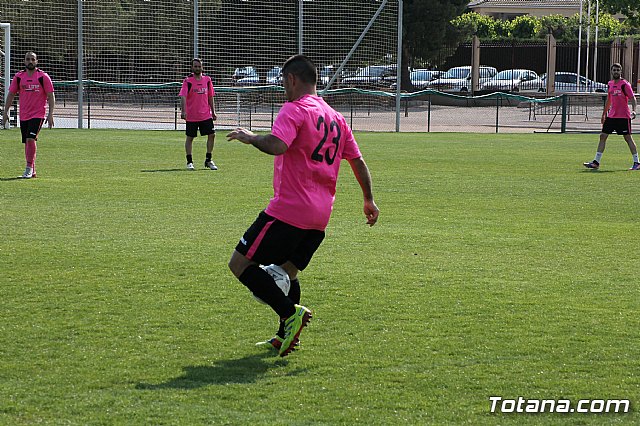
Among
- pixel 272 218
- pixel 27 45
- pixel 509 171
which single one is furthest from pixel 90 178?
pixel 27 45

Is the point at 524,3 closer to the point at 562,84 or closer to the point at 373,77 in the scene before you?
the point at 562,84

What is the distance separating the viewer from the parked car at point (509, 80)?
5681 centimetres

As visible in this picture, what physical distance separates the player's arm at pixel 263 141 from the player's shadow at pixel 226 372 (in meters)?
1.27

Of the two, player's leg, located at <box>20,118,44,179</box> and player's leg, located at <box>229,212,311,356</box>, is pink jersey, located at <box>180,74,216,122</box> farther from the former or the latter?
player's leg, located at <box>229,212,311,356</box>

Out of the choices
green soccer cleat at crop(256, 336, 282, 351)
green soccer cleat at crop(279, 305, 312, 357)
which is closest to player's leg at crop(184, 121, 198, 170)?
green soccer cleat at crop(256, 336, 282, 351)

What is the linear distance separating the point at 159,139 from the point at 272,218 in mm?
21084

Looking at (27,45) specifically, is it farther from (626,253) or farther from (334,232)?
(626,253)

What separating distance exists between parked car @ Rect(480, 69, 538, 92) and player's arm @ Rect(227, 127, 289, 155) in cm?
5231

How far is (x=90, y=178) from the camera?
16125 millimetres

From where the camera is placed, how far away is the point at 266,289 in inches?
231

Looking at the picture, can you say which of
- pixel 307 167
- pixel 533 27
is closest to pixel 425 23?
pixel 533 27

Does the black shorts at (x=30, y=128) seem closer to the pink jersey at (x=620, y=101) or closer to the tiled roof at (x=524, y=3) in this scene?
the pink jersey at (x=620, y=101)

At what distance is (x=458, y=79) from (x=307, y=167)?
180ft

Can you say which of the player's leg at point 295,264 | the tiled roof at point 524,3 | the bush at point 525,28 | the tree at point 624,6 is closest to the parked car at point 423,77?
the tree at point 624,6
